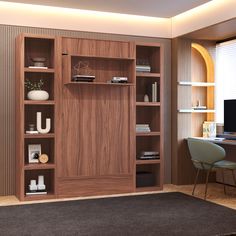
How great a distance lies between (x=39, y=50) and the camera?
616 centimetres

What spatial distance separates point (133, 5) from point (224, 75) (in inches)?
81.3

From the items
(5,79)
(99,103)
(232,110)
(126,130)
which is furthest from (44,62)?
(232,110)

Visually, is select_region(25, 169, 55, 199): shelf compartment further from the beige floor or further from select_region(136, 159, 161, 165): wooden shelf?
select_region(136, 159, 161, 165): wooden shelf

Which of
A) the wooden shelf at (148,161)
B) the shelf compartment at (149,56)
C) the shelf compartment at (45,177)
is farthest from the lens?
the shelf compartment at (149,56)

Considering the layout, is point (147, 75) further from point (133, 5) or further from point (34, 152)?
point (34, 152)

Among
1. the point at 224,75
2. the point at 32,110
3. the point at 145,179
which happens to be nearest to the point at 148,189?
the point at 145,179

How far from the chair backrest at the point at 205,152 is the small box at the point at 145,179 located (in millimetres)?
790

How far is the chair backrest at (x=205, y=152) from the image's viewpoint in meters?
5.69

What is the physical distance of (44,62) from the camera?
6.16 metres

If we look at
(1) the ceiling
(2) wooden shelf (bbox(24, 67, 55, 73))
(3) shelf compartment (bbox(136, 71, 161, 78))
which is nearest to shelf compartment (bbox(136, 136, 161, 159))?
(3) shelf compartment (bbox(136, 71, 161, 78))

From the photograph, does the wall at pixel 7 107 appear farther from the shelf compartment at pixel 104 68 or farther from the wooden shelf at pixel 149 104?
the wooden shelf at pixel 149 104

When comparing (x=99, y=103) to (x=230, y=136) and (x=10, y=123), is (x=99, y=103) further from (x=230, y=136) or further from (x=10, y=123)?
(x=230, y=136)

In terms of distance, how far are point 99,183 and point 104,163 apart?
0.29 metres

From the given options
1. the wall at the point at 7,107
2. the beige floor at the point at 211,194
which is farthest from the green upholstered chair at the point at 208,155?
the wall at the point at 7,107
